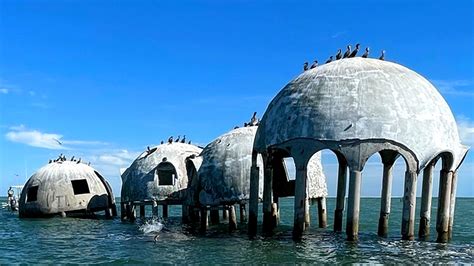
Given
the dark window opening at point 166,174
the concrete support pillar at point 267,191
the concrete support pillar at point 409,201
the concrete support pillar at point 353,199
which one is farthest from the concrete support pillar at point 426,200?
the dark window opening at point 166,174

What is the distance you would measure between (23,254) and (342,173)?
1600cm

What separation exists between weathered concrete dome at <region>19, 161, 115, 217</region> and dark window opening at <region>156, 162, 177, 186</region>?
29.5ft

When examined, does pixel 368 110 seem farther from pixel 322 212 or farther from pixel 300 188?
pixel 322 212

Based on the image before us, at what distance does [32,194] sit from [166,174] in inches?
561

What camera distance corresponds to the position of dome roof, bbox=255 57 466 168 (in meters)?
22.9

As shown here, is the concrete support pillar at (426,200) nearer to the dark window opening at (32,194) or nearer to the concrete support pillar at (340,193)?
the concrete support pillar at (340,193)

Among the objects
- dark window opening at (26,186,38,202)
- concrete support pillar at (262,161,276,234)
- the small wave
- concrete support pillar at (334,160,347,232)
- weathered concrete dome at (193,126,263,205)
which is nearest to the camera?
concrete support pillar at (262,161,276,234)

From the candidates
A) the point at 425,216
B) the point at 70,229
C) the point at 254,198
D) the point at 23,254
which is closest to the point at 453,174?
the point at 425,216

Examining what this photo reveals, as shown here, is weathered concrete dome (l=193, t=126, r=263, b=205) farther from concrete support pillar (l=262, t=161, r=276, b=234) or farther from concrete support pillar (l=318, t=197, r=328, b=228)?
concrete support pillar (l=318, t=197, r=328, b=228)

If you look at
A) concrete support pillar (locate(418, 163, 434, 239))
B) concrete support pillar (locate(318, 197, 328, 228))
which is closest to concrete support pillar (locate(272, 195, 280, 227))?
concrete support pillar (locate(318, 197, 328, 228))

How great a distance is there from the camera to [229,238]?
28.3 meters

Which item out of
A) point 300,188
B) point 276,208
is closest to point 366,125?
point 300,188

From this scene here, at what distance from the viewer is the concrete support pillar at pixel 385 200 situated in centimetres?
2552

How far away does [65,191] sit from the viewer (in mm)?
46219
